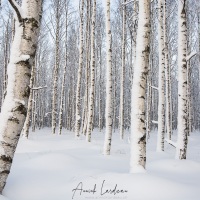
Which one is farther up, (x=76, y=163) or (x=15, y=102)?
(x=15, y=102)

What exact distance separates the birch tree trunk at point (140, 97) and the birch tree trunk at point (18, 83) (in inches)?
88.0

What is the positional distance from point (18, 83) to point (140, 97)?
7.86 ft

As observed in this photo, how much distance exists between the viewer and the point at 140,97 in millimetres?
5070

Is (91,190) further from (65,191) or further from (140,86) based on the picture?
(140,86)

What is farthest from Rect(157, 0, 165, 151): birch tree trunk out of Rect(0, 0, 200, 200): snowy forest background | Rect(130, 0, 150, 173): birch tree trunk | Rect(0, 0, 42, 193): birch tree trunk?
Rect(0, 0, 42, 193): birch tree trunk

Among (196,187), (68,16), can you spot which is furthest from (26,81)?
(68,16)

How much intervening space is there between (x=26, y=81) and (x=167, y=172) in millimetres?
3533

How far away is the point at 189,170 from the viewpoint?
5.99 metres

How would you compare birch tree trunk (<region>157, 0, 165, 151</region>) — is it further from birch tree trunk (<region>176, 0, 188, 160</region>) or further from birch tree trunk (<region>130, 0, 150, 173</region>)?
birch tree trunk (<region>130, 0, 150, 173</region>)

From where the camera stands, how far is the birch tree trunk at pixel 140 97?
4992mm

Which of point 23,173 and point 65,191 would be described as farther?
point 23,173

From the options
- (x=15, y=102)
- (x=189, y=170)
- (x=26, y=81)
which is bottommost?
(x=189, y=170)

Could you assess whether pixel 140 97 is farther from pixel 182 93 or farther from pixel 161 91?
pixel 161 91

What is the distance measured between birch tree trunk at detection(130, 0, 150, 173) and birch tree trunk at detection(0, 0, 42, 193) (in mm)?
2234
